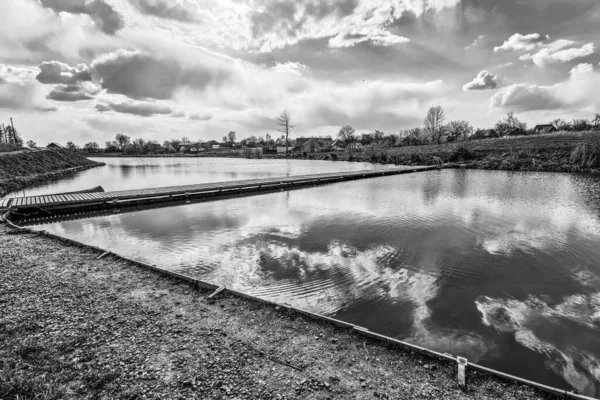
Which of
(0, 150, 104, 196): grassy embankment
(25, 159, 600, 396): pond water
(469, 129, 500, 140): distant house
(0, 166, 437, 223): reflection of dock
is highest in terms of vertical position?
(469, 129, 500, 140): distant house

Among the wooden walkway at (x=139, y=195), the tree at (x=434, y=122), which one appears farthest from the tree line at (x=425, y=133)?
the wooden walkway at (x=139, y=195)

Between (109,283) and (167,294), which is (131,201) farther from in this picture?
(167,294)

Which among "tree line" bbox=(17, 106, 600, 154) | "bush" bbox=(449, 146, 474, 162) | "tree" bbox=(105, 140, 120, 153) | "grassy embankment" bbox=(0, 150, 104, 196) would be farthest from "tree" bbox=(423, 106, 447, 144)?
"tree" bbox=(105, 140, 120, 153)

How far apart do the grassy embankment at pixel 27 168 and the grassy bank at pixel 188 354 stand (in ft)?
85.9

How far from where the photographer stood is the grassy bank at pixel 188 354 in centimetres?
412

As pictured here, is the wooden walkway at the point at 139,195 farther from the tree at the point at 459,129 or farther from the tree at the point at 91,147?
the tree at the point at 91,147

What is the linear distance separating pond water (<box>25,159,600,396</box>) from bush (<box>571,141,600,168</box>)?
1026 inches

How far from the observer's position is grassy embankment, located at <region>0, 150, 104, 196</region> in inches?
1074

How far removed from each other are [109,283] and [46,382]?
350 cm

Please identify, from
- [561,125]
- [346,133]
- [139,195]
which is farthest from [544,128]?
[139,195]

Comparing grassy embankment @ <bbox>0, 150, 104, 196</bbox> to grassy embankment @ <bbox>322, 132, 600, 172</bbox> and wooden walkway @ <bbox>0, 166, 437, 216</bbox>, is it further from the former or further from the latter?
grassy embankment @ <bbox>322, 132, 600, 172</bbox>

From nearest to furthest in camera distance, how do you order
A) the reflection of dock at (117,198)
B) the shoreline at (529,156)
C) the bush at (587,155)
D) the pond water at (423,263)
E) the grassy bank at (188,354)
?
the grassy bank at (188,354) → the pond water at (423,263) → the reflection of dock at (117,198) → the bush at (587,155) → the shoreline at (529,156)

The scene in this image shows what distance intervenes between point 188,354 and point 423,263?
7586mm

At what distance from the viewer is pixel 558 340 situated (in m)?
5.76
